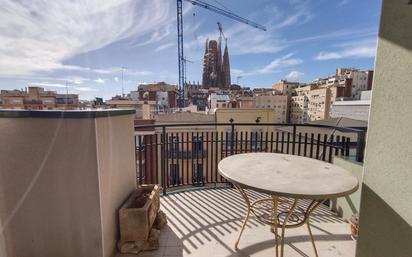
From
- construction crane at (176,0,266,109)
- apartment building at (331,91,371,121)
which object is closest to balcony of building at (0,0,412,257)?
apartment building at (331,91,371,121)

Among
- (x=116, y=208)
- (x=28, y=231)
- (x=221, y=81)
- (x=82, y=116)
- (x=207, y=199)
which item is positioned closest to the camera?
(x=82, y=116)

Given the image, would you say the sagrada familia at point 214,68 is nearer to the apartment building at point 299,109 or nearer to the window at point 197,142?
the apartment building at point 299,109

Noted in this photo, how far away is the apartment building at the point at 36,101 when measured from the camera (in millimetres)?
1716

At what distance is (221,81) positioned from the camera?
69.2 meters

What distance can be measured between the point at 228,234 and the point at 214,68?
228ft

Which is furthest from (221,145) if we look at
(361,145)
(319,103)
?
(319,103)

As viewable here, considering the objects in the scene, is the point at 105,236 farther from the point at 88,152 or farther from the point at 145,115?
the point at 145,115

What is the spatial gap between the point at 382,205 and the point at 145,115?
16655 millimetres

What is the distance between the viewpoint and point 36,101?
A: 2986 mm

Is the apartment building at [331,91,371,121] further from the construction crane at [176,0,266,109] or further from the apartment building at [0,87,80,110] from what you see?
the construction crane at [176,0,266,109]

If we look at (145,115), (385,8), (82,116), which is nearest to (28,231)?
(82,116)

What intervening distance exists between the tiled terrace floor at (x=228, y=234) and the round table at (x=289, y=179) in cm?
21

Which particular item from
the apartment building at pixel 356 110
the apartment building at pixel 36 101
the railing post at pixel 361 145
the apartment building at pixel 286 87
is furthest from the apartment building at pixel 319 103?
the apartment building at pixel 36 101

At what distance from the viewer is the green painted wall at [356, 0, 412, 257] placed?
917 mm
